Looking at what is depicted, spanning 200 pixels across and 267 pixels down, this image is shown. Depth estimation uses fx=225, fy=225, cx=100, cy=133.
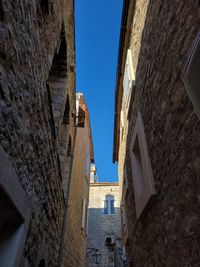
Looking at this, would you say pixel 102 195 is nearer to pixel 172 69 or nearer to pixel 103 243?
pixel 103 243

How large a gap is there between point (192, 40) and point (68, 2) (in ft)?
11.3

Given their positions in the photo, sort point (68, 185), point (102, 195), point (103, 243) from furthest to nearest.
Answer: point (102, 195), point (103, 243), point (68, 185)

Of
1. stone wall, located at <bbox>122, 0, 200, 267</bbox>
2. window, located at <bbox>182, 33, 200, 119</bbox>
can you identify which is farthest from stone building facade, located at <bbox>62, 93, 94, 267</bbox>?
window, located at <bbox>182, 33, 200, 119</bbox>

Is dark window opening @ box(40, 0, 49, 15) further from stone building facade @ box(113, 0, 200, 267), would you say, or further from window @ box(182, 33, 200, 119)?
window @ box(182, 33, 200, 119)

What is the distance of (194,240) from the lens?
1.88m

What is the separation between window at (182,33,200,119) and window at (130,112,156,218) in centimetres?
145

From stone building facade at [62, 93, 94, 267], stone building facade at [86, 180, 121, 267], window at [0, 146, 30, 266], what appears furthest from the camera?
stone building facade at [86, 180, 121, 267]

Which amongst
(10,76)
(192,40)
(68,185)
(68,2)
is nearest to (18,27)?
(10,76)

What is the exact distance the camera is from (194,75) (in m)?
2.06

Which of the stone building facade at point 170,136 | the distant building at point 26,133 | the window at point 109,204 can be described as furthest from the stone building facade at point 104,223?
the distant building at point 26,133

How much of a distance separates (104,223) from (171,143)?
47.0 ft

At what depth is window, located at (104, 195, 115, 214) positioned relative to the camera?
16177 mm

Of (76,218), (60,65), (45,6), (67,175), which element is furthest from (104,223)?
(45,6)

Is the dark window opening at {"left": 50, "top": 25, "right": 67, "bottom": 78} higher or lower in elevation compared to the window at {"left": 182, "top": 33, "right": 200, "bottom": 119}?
higher
